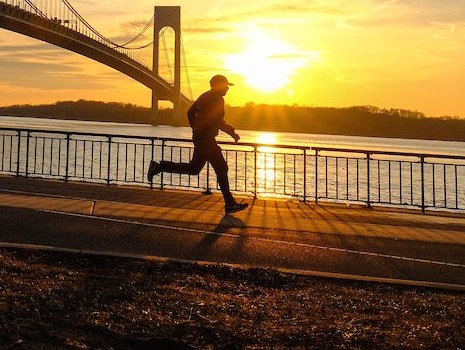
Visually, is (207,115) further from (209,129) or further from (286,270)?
(286,270)

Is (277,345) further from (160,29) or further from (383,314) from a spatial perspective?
(160,29)

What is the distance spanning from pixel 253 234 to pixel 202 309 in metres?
2.85

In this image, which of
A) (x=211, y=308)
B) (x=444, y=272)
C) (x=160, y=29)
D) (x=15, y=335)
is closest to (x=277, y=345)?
(x=211, y=308)

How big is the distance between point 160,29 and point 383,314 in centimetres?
7468

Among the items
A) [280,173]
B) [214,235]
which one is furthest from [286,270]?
[280,173]

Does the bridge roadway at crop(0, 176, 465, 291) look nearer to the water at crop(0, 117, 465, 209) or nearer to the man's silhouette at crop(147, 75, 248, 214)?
the man's silhouette at crop(147, 75, 248, 214)

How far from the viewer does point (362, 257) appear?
5008mm

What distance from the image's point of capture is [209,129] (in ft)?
22.7

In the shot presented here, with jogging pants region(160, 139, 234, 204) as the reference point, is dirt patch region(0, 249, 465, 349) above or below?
below

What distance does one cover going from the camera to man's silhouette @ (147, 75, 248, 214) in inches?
267

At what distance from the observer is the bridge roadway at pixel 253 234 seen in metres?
4.70

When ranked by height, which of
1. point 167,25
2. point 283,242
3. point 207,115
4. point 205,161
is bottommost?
point 283,242

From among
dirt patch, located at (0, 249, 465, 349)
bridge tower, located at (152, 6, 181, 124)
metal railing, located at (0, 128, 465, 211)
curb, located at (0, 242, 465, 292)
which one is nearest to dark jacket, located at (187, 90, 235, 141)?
curb, located at (0, 242, 465, 292)

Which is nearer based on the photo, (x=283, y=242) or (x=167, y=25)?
(x=283, y=242)
